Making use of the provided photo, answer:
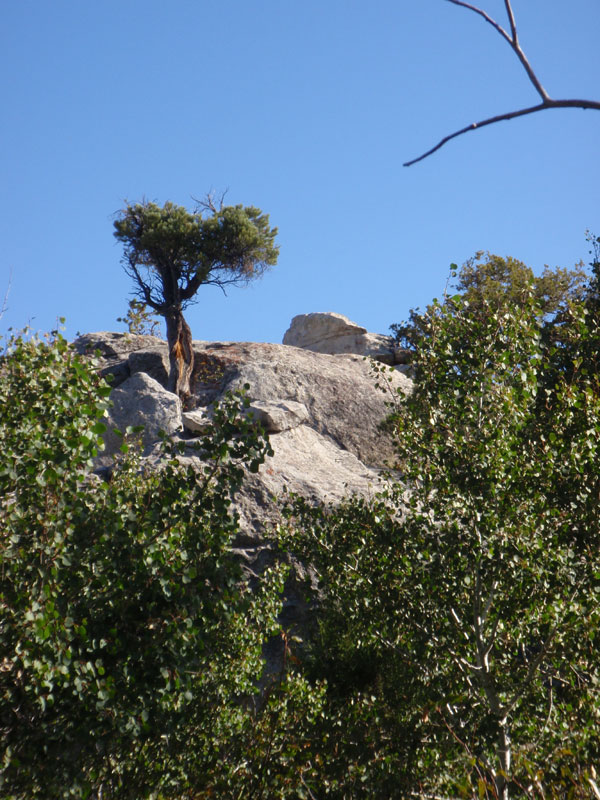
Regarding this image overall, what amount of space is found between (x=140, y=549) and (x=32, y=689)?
4.43ft

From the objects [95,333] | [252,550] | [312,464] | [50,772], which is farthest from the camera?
[95,333]

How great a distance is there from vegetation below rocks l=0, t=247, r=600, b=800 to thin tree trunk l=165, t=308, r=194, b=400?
17041mm

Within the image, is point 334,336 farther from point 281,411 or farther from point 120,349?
point 281,411

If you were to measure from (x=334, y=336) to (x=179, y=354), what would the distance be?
43.9ft

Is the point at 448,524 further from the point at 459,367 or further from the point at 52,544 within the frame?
the point at 52,544

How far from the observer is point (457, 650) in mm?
8102

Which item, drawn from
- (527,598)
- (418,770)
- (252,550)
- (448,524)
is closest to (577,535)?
(527,598)

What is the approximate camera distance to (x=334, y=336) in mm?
39031

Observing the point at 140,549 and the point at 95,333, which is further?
the point at 95,333

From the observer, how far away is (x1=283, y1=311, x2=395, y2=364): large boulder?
35938 millimetres

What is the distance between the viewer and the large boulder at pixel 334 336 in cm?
3594

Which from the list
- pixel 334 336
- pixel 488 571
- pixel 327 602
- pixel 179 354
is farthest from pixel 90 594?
pixel 334 336

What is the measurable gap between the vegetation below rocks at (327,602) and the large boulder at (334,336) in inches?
993

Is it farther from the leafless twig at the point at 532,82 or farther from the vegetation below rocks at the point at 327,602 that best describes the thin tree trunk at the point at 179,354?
the leafless twig at the point at 532,82
